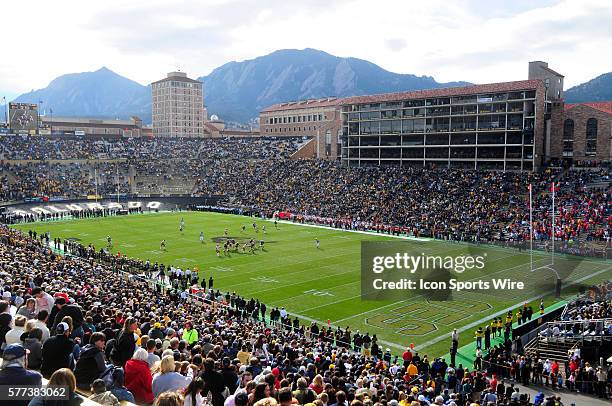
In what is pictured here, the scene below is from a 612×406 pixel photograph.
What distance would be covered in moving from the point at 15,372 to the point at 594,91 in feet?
717

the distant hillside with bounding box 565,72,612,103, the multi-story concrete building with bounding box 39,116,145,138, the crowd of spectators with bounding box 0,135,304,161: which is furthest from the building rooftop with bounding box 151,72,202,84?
the distant hillside with bounding box 565,72,612,103

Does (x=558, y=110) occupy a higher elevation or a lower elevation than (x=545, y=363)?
higher

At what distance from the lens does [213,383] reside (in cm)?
781

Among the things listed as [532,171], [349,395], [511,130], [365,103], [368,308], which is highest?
[365,103]

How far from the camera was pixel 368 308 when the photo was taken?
28.0 meters

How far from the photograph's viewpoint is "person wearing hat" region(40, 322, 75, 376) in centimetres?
744

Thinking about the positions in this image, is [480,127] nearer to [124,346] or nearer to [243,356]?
[243,356]

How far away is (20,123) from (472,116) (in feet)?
219

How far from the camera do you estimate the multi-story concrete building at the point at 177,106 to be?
17888cm

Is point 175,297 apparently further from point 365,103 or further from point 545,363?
point 365,103

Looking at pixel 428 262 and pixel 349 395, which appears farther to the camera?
pixel 428 262

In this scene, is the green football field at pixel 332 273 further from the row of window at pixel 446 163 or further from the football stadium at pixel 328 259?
the row of window at pixel 446 163

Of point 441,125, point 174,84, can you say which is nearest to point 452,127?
point 441,125

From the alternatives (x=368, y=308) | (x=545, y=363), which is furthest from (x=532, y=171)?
(x=545, y=363)
